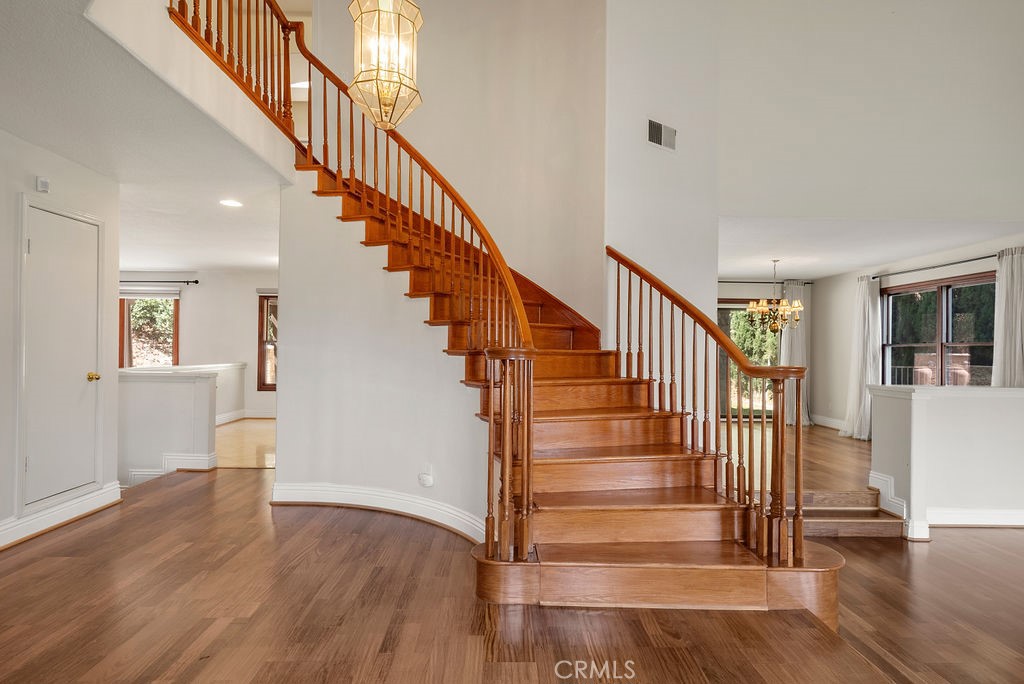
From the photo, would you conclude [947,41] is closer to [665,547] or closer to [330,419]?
[665,547]

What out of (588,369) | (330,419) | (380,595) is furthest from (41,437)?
(588,369)

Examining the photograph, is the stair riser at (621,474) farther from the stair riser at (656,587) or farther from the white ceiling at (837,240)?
the white ceiling at (837,240)

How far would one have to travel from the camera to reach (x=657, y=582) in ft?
10.0

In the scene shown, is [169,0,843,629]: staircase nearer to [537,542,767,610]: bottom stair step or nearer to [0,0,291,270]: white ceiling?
[537,542,767,610]: bottom stair step

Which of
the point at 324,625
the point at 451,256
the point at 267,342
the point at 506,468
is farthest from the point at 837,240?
the point at 267,342

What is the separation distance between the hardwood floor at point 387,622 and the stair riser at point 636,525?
435 mm

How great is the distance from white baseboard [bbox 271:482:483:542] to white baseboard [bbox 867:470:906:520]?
3605mm

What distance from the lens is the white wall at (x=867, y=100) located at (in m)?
5.53

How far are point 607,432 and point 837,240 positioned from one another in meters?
4.33

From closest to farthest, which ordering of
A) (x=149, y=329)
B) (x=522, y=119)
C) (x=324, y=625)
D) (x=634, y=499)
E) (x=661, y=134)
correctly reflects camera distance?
1. (x=324, y=625)
2. (x=634, y=499)
3. (x=661, y=134)
4. (x=522, y=119)
5. (x=149, y=329)

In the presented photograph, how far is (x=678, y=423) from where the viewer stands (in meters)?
4.10

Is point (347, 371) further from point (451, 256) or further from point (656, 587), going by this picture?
point (656, 587)

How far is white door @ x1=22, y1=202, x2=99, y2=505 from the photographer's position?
13.9 ft

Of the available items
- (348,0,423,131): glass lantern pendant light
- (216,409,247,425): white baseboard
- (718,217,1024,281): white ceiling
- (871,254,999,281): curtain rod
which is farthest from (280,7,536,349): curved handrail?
(216,409,247,425): white baseboard
